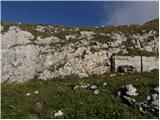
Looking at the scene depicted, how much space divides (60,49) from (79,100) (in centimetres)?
1376

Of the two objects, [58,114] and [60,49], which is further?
[60,49]

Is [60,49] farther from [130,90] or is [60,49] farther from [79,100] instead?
[130,90]

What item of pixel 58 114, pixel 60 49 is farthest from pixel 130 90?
pixel 60 49

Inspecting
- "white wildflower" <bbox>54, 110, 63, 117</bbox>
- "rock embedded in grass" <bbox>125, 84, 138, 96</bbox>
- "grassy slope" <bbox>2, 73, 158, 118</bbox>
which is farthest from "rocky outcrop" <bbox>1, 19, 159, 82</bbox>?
"white wildflower" <bbox>54, 110, 63, 117</bbox>

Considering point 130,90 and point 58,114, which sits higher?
point 130,90

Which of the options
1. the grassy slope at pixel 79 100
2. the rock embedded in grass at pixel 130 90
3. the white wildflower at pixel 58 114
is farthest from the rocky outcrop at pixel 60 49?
the white wildflower at pixel 58 114

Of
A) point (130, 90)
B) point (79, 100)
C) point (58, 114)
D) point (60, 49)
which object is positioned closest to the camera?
point (58, 114)

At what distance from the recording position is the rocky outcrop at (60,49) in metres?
36.8

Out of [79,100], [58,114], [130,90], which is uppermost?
[130,90]

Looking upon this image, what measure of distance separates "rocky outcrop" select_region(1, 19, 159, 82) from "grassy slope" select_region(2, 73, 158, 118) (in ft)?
23.8

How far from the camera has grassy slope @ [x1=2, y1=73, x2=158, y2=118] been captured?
2381 centimetres

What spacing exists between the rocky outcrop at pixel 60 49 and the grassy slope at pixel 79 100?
726 cm

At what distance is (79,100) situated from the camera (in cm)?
2550

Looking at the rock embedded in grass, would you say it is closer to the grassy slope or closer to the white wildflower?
the grassy slope
